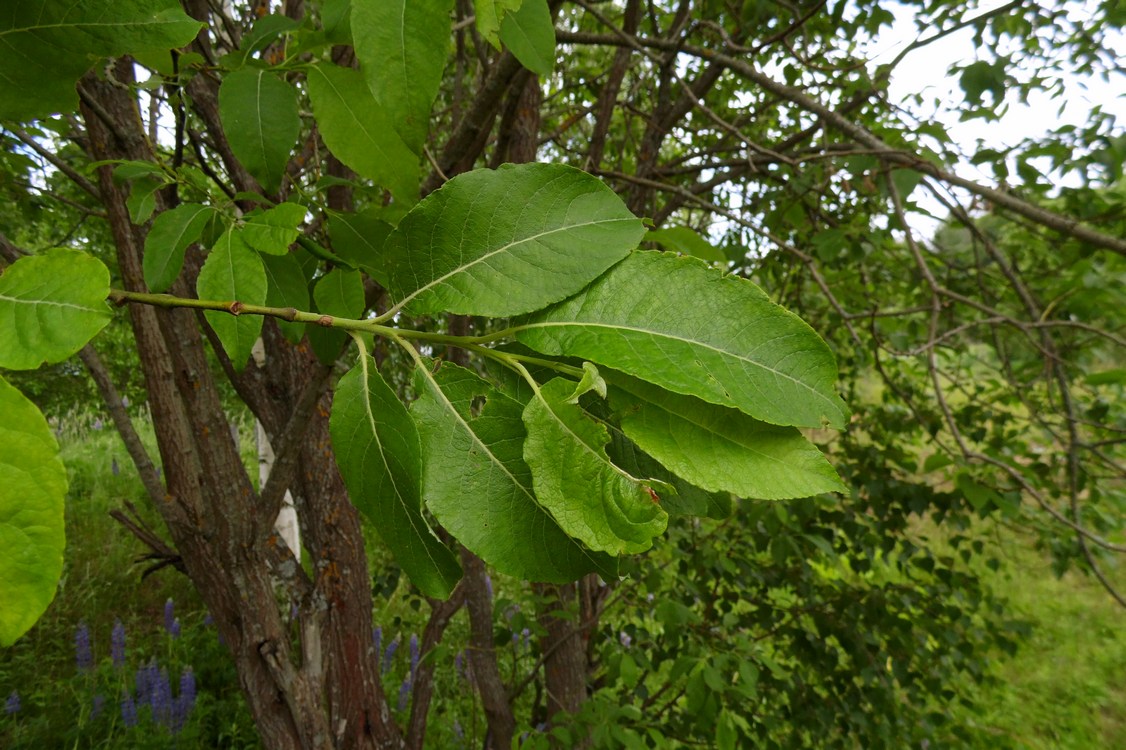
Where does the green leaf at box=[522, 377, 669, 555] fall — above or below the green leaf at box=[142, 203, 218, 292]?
below

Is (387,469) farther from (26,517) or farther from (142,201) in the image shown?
(142,201)

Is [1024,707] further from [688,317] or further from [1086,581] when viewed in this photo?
[688,317]

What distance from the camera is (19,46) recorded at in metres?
0.58

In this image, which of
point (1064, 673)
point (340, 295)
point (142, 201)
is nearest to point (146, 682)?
point (142, 201)

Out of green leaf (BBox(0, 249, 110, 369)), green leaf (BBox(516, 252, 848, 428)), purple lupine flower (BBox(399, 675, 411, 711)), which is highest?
green leaf (BBox(0, 249, 110, 369))

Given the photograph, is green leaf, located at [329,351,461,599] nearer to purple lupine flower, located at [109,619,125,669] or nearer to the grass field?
the grass field

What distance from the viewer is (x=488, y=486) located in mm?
574

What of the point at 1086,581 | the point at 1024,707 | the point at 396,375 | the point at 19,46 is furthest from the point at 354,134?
the point at 1086,581

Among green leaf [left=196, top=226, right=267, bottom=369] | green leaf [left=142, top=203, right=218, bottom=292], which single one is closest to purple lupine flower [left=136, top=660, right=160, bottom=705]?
green leaf [left=142, top=203, right=218, bottom=292]

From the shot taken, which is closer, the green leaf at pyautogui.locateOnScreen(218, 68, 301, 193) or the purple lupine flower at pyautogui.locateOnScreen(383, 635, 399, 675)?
the green leaf at pyautogui.locateOnScreen(218, 68, 301, 193)

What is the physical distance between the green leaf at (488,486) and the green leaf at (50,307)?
0.27 m

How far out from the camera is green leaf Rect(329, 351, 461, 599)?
583mm

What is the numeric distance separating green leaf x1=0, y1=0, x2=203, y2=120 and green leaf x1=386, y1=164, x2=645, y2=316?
283 mm

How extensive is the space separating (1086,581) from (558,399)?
800 centimetres
